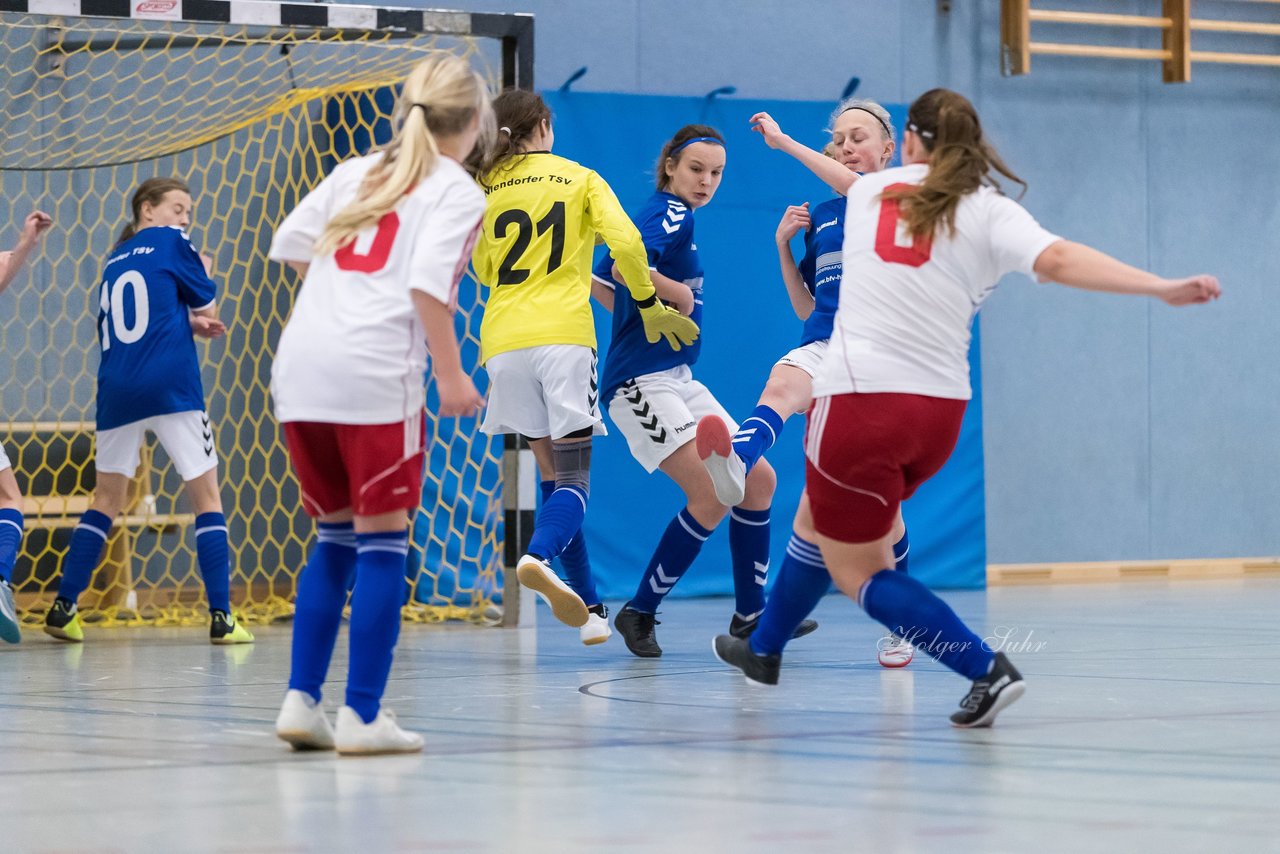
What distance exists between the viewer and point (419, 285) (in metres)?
2.80

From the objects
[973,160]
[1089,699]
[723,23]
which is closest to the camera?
[973,160]

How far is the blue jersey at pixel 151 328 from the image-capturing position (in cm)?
571

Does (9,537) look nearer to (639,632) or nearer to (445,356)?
(639,632)

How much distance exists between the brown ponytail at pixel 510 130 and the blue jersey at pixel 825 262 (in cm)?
86

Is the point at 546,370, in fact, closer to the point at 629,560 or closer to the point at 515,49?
the point at 515,49

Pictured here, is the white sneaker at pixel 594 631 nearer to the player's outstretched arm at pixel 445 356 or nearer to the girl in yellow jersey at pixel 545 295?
the girl in yellow jersey at pixel 545 295

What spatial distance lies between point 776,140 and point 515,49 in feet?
7.50

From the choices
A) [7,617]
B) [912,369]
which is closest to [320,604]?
[912,369]

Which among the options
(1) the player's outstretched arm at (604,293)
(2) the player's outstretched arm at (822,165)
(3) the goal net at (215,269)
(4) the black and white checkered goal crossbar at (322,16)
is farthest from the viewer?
(3) the goal net at (215,269)

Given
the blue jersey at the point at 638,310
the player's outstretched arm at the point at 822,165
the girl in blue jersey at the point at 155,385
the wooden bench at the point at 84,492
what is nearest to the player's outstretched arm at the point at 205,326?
the girl in blue jersey at the point at 155,385

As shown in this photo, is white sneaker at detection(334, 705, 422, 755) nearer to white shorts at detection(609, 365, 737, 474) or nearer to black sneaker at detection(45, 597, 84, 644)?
white shorts at detection(609, 365, 737, 474)

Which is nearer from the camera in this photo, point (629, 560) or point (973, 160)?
point (973, 160)

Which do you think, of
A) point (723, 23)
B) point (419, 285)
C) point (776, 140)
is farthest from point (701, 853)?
point (723, 23)

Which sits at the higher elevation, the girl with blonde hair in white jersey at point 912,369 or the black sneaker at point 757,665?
the girl with blonde hair in white jersey at point 912,369
